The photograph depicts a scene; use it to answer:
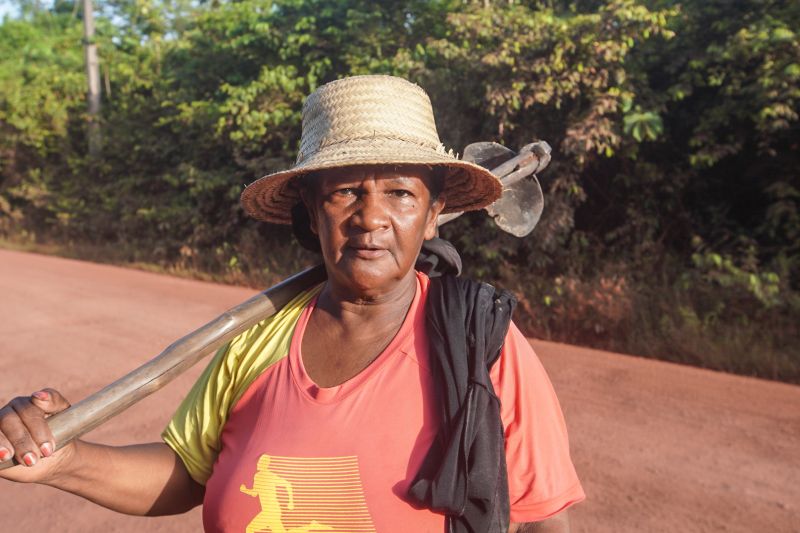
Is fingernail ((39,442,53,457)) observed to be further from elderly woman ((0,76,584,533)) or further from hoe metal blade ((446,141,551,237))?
hoe metal blade ((446,141,551,237))

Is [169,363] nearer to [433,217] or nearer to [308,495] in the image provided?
[308,495]

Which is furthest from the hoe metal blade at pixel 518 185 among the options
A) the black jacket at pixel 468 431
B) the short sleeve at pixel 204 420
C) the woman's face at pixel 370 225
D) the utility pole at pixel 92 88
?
the utility pole at pixel 92 88

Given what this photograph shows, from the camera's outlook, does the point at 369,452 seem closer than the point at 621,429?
Yes

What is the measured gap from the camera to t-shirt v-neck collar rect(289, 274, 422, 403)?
155 cm

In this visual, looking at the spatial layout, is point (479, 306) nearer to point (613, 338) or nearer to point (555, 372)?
point (555, 372)

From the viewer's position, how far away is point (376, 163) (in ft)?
5.20

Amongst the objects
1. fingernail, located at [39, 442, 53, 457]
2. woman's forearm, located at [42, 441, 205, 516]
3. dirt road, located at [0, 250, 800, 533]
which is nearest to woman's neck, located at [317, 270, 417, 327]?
woman's forearm, located at [42, 441, 205, 516]

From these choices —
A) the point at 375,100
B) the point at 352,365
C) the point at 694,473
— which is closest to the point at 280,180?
the point at 375,100

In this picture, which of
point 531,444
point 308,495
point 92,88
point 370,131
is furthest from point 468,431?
point 92,88

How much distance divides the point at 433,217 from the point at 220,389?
0.71 metres

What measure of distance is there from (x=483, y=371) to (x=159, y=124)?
1204 centimetres

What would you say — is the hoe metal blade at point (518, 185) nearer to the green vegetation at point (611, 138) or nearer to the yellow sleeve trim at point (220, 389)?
the yellow sleeve trim at point (220, 389)

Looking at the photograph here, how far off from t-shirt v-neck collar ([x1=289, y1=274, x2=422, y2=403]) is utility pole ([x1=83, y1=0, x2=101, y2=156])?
1448cm

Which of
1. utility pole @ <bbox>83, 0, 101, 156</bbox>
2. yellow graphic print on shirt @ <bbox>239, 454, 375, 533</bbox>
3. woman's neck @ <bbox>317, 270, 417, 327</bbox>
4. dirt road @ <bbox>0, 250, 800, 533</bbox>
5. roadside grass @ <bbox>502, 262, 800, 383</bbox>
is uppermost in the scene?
utility pole @ <bbox>83, 0, 101, 156</bbox>
